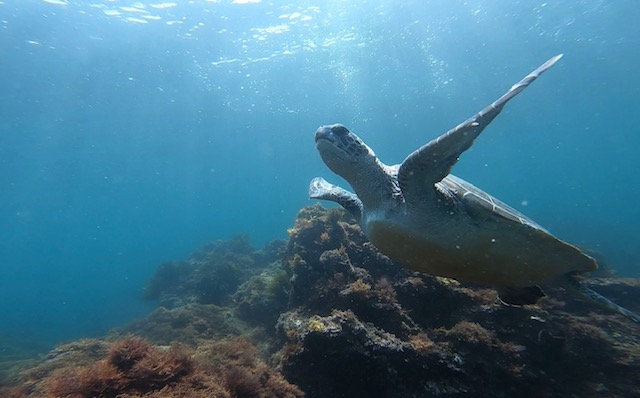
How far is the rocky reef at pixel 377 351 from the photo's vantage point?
3166 millimetres

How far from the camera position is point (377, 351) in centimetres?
352

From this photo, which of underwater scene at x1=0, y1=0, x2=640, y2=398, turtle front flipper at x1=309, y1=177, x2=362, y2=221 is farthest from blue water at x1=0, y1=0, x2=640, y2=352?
turtle front flipper at x1=309, y1=177, x2=362, y2=221

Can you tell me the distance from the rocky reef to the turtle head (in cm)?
174

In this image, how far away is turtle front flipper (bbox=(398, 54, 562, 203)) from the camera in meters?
2.87

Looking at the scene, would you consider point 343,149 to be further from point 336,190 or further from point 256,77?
point 256,77

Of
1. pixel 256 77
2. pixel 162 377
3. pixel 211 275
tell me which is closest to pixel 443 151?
pixel 162 377

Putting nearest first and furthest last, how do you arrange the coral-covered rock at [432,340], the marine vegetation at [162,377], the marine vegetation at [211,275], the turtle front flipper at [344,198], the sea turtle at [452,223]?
the marine vegetation at [162,377], the sea turtle at [452,223], the coral-covered rock at [432,340], the turtle front flipper at [344,198], the marine vegetation at [211,275]

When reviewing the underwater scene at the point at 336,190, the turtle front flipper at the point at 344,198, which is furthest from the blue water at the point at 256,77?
the turtle front flipper at the point at 344,198

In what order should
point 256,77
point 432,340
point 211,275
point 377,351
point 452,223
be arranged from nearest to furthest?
point 452,223 < point 377,351 < point 432,340 < point 211,275 < point 256,77

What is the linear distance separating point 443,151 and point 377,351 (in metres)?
2.23

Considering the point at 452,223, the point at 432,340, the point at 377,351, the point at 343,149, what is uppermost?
the point at 343,149

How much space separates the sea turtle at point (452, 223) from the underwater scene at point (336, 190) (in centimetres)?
3

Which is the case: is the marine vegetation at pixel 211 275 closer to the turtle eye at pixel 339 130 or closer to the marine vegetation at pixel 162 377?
the marine vegetation at pixel 162 377

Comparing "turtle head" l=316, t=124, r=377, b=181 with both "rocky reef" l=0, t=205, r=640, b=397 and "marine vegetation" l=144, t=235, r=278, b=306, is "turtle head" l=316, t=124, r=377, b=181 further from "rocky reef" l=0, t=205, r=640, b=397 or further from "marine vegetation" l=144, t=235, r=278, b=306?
"marine vegetation" l=144, t=235, r=278, b=306
